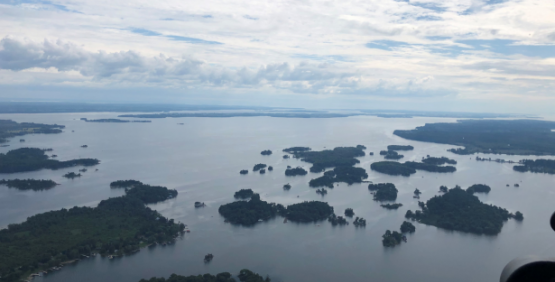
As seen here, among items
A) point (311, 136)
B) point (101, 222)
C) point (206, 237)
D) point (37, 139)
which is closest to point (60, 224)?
point (101, 222)

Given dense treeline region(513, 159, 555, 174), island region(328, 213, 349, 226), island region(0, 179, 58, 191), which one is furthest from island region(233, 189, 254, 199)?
dense treeline region(513, 159, 555, 174)

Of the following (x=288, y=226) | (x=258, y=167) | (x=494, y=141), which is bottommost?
(x=288, y=226)

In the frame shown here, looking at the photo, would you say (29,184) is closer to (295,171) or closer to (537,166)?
(295,171)

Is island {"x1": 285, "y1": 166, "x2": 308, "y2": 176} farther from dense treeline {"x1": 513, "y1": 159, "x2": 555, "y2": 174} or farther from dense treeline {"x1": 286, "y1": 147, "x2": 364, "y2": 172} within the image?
dense treeline {"x1": 513, "y1": 159, "x2": 555, "y2": 174}

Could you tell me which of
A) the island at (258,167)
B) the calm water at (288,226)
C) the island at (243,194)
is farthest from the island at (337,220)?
the island at (258,167)

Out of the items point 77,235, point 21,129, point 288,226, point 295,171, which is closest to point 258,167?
point 295,171

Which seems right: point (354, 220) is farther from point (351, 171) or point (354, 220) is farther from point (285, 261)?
point (351, 171)
